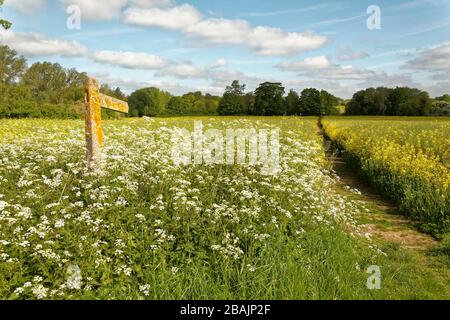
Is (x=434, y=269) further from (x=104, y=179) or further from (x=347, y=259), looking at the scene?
(x=104, y=179)

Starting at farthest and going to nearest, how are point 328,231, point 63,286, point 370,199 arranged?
point 370,199, point 328,231, point 63,286

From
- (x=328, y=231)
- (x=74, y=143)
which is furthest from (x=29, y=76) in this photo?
(x=328, y=231)

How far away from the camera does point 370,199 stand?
12312 mm

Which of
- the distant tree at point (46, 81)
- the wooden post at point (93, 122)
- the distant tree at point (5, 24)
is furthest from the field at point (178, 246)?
the distant tree at point (46, 81)

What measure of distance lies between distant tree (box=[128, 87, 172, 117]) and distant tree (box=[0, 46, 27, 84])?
24.5m

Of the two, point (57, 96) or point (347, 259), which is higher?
point (57, 96)

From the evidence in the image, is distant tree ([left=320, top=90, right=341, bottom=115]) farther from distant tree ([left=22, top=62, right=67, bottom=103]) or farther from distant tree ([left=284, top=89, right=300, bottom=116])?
distant tree ([left=22, top=62, right=67, bottom=103])

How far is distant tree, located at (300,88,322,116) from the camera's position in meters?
88.8

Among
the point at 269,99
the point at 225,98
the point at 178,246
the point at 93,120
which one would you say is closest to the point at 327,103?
the point at 269,99

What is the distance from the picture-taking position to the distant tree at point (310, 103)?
88.8 metres

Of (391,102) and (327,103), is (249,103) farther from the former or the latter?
(391,102)

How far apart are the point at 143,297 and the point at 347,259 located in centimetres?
331

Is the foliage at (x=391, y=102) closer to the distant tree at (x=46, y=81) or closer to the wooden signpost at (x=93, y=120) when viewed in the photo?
the distant tree at (x=46, y=81)

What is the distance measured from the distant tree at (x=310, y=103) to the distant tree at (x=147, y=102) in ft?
104
